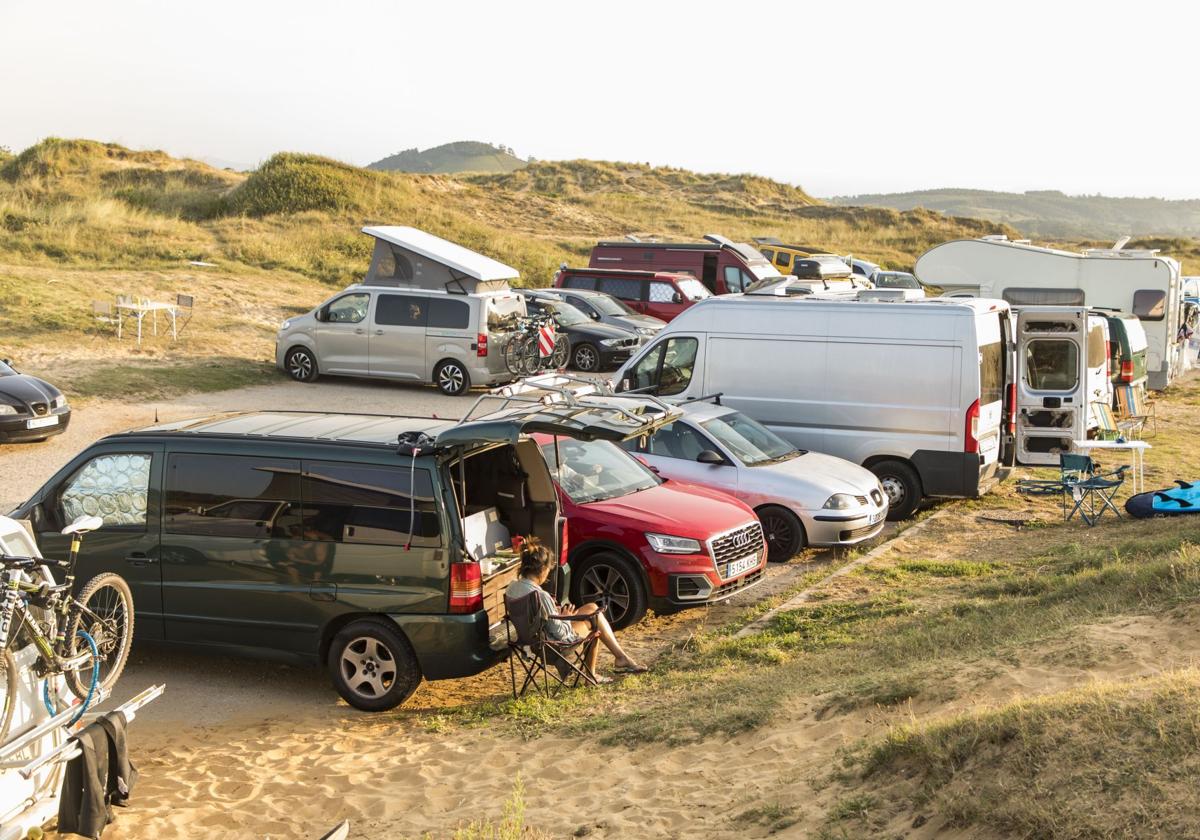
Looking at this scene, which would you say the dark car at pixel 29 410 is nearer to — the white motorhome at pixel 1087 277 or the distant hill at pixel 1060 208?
the white motorhome at pixel 1087 277

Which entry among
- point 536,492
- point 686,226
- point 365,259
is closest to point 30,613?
point 536,492

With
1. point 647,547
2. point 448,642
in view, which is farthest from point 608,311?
point 448,642

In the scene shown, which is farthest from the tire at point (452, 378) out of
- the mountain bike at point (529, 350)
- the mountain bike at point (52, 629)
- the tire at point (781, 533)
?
the mountain bike at point (52, 629)

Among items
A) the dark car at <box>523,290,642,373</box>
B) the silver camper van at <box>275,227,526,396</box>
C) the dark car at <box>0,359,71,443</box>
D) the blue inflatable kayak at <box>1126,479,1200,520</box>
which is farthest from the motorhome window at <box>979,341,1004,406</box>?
the dark car at <box>0,359,71,443</box>

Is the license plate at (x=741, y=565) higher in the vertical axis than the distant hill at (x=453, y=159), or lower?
lower

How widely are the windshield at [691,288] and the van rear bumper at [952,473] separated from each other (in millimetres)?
14528

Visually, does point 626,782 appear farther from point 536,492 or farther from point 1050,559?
point 1050,559

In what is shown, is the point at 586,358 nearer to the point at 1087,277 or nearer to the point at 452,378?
the point at 452,378

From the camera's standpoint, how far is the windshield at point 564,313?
24.6 m

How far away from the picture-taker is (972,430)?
13312 mm

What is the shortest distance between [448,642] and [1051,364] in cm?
1087

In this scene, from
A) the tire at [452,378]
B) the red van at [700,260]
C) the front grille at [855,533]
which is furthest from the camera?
the red van at [700,260]

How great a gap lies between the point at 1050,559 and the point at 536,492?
4.84m

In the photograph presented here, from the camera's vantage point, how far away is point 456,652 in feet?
26.4
